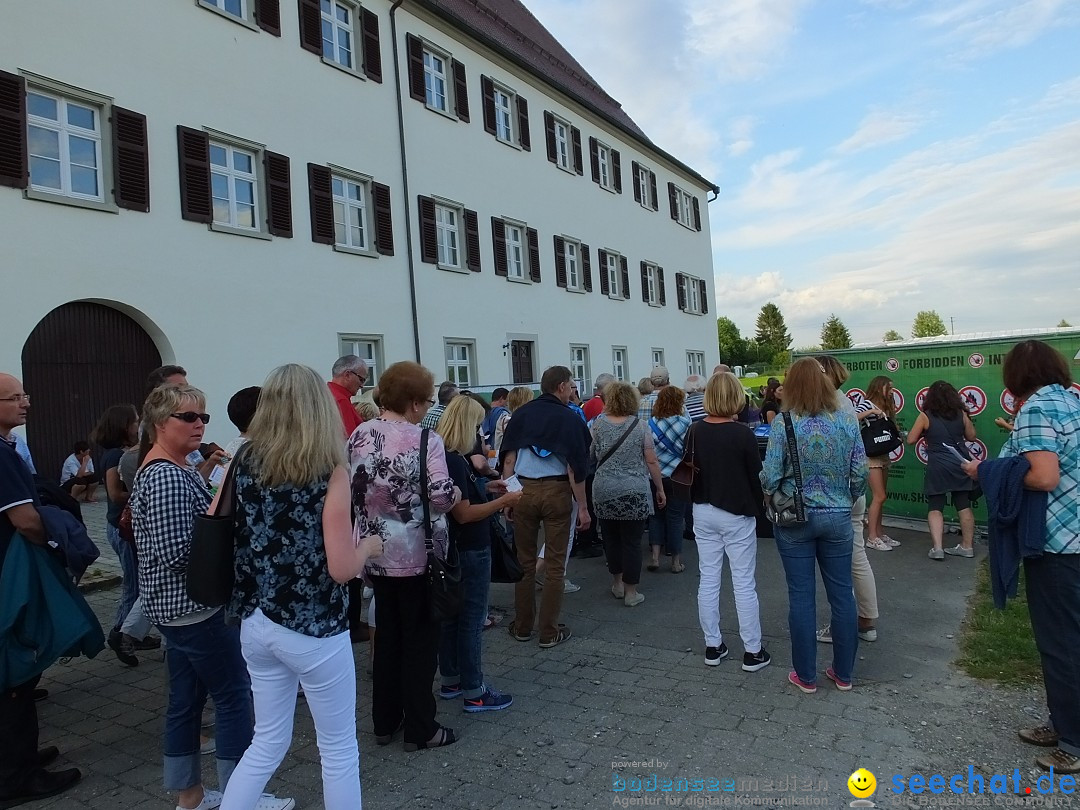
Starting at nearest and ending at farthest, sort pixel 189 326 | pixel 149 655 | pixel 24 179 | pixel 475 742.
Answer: pixel 475 742 < pixel 149 655 < pixel 24 179 < pixel 189 326

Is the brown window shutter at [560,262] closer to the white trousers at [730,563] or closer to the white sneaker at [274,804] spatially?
the white trousers at [730,563]

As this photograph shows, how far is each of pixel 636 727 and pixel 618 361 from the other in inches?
841

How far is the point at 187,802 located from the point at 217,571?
1.27 meters

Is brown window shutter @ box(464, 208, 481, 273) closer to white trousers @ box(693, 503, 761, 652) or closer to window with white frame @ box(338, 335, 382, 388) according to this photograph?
window with white frame @ box(338, 335, 382, 388)

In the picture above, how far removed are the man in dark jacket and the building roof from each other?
47.7 ft

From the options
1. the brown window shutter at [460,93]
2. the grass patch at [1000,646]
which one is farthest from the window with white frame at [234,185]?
the grass patch at [1000,646]

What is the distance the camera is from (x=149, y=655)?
17.8ft

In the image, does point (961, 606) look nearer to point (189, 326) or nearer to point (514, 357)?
point (189, 326)

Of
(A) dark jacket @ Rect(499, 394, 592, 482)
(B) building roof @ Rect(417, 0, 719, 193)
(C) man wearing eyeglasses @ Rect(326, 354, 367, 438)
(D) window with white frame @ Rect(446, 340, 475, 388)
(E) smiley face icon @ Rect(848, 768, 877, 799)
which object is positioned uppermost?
(B) building roof @ Rect(417, 0, 719, 193)

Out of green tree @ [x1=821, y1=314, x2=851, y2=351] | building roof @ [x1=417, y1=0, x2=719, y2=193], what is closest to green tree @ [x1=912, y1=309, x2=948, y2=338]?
green tree @ [x1=821, y1=314, x2=851, y2=351]

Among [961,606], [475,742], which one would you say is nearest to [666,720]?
[475,742]

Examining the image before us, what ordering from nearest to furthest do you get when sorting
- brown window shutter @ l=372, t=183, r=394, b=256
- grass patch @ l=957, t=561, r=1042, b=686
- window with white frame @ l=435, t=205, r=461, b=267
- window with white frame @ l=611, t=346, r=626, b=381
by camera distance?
grass patch @ l=957, t=561, r=1042, b=686 → brown window shutter @ l=372, t=183, r=394, b=256 → window with white frame @ l=435, t=205, r=461, b=267 → window with white frame @ l=611, t=346, r=626, b=381

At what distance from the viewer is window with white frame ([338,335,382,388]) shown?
14.5 meters

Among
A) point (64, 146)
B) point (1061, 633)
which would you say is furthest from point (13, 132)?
point (1061, 633)
